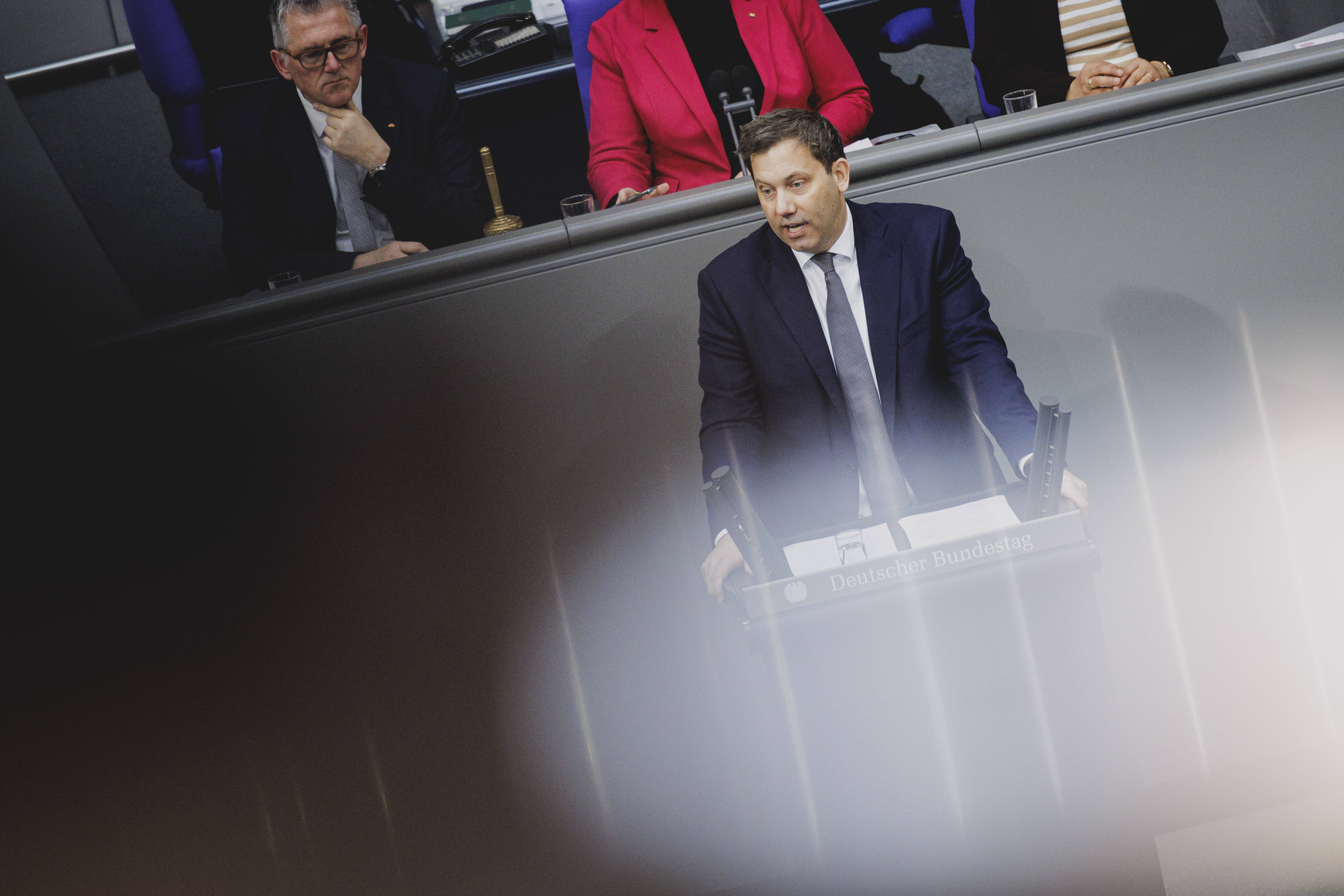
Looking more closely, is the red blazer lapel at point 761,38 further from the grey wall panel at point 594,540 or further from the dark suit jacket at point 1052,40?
the grey wall panel at point 594,540

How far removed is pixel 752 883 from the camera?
1.74 m

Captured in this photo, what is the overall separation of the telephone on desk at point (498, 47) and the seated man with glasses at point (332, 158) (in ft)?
2.96

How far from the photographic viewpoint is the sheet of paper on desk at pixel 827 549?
4.03 ft

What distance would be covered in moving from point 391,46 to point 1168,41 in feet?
6.05

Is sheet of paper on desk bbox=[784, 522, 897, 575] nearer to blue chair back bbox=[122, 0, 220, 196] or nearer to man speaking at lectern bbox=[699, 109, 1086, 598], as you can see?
man speaking at lectern bbox=[699, 109, 1086, 598]

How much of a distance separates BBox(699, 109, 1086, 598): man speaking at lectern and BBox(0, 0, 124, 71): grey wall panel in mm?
2867

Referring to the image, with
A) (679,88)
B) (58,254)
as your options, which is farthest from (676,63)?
(58,254)

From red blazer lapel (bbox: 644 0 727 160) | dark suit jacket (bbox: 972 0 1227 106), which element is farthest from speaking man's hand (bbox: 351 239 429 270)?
dark suit jacket (bbox: 972 0 1227 106)

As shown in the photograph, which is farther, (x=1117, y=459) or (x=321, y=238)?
(x=321, y=238)

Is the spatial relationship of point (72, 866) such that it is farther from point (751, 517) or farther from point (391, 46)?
point (391, 46)

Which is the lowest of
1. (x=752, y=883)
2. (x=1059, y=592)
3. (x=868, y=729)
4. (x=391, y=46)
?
(x=752, y=883)

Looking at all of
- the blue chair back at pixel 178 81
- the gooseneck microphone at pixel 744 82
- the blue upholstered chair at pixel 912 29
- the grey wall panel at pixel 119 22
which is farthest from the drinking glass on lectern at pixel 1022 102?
the grey wall panel at pixel 119 22

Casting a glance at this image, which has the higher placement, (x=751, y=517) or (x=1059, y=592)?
(x=751, y=517)

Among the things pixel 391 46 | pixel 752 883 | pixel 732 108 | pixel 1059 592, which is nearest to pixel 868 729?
pixel 1059 592
